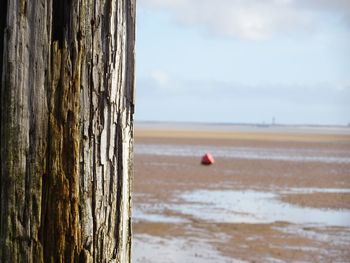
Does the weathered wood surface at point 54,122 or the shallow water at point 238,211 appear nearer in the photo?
the weathered wood surface at point 54,122

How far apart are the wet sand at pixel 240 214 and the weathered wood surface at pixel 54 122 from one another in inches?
397

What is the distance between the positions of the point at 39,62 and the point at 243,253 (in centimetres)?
1152

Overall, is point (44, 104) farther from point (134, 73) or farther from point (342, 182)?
point (342, 182)

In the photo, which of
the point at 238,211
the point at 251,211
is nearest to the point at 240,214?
the point at 238,211

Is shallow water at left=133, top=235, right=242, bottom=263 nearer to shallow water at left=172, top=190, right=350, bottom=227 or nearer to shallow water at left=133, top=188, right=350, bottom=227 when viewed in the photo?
shallow water at left=133, top=188, right=350, bottom=227

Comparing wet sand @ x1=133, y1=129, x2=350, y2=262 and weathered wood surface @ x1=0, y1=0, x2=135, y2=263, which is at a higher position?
weathered wood surface @ x1=0, y1=0, x2=135, y2=263

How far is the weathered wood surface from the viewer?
4.75 feet

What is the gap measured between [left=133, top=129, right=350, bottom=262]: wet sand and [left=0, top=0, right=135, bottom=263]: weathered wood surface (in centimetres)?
1008

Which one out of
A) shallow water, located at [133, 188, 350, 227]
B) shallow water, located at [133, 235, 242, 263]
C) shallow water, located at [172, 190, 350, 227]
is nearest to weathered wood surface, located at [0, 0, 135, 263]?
shallow water, located at [133, 235, 242, 263]

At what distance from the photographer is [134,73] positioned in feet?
5.15

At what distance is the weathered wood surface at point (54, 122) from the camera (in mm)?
1449

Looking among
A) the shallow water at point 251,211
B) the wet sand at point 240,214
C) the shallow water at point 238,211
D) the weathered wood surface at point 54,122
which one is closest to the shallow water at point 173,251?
the wet sand at point 240,214

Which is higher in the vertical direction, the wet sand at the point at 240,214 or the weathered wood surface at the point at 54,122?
the weathered wood surface at the point at 54,122

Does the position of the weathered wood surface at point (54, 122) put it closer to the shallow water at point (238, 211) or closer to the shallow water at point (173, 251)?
the shallow water at point (173, 251)
